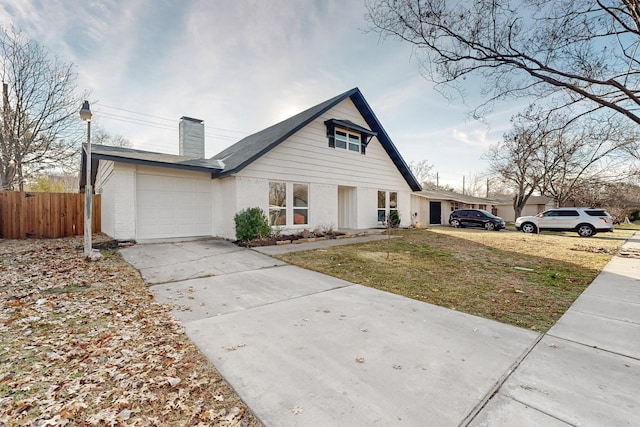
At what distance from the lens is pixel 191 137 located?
49.0 feet

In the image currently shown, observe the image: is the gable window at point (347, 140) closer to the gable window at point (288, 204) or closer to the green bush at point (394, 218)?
the gable window at point (288, 204)

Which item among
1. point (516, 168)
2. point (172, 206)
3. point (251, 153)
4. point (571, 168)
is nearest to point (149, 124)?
point (172, 206)

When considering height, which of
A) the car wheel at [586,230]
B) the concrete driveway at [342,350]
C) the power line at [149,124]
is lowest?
the concrete driveway at [342,350]

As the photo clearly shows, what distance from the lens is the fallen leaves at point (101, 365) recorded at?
6.58 ft

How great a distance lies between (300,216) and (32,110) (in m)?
17.0

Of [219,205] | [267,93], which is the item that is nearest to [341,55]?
[267,93]

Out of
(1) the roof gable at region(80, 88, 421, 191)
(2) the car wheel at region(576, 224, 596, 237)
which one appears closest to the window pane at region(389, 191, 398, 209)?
(1) the roof gable at region(80, 88, 421, 191)

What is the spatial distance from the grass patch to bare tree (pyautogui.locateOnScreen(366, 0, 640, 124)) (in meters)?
4.33

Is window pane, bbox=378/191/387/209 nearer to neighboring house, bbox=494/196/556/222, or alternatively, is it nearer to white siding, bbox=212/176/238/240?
white siding, bbox=212/176/238/240

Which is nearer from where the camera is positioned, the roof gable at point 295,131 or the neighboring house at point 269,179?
the neighboring house at point 269,179

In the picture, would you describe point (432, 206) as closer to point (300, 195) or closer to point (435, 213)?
point (435, 213)

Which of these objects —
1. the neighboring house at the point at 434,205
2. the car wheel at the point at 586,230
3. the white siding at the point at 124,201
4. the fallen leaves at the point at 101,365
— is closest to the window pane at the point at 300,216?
the white siding at the point at 124,201

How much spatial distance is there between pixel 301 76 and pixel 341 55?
2256 mm

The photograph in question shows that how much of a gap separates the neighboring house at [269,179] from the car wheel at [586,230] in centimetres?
1097
